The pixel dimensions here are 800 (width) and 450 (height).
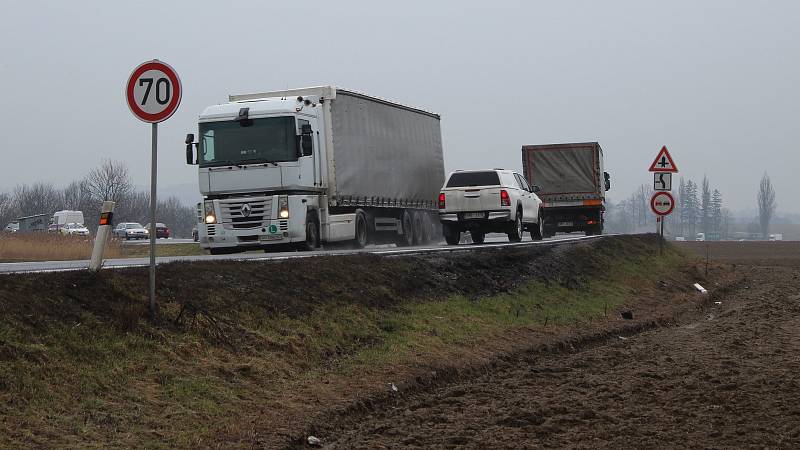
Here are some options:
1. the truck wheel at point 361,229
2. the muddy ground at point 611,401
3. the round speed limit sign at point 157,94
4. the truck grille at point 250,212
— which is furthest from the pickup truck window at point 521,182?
the round speed limit sign at point 157,94

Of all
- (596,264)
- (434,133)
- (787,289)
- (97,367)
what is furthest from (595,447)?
(434,133)

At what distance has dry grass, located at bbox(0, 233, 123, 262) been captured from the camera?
96.8 feet

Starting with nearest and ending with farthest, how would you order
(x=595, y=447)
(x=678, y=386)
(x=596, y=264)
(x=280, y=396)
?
(x=595, y=447) → (x=280, y=396) → (x=678, y=386) → (x=596, y=264)

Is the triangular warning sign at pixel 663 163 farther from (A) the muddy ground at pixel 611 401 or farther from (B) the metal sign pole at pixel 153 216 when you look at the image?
(B) the metal sign pole at pixel 153 216

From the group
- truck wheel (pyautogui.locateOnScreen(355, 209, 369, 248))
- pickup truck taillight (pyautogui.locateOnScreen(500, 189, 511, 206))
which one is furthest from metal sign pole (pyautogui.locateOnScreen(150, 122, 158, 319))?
pickup truck taillight (pyautogui.locateOnScreen(500, 189, 511, 206))

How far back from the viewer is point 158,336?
10039 millimetres

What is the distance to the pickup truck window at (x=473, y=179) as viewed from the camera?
29.5 metres

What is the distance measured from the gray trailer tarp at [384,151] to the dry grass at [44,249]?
8242 mm

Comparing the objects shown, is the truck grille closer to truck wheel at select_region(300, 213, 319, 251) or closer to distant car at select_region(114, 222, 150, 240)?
truck wheel at select_region(300, 213, 319, 251)

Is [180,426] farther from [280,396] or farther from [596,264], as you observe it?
[596,264]

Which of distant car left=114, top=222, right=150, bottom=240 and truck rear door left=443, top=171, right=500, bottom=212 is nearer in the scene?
truck rear door left=443, top=171, right=500, bottom=212

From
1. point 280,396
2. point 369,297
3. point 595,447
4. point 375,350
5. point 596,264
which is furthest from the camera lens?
point 596,264

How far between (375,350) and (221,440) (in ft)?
13.2

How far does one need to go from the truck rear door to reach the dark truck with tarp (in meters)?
10.3
